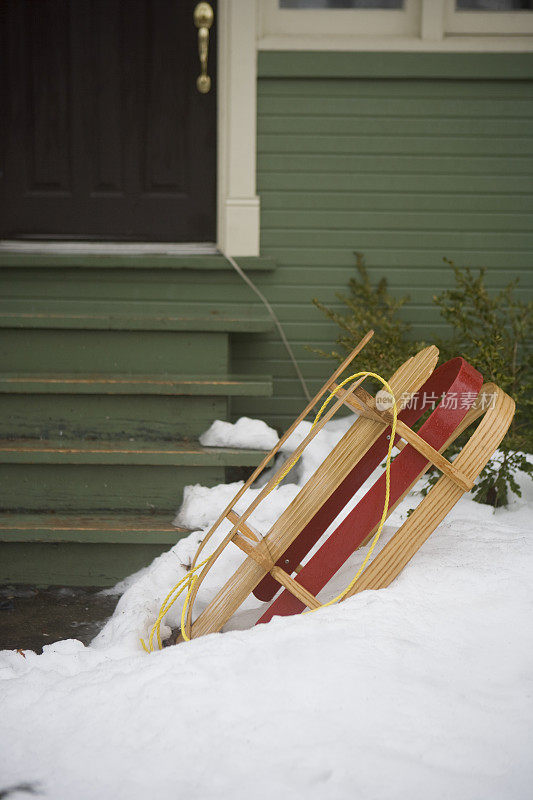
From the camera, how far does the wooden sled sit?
2.17 meters

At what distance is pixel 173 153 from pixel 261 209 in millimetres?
618

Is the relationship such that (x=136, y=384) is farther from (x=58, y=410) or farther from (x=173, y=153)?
(x=173, y=153)

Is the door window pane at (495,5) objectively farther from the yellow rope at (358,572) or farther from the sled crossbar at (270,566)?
the sled crossbar at (270,566)

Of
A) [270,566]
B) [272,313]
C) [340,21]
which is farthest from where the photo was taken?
[272,313]

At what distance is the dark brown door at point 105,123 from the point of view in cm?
420

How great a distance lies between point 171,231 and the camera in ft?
14.3

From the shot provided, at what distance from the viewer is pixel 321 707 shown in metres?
1.66

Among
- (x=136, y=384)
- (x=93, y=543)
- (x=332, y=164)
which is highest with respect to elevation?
(x=332, y=164)

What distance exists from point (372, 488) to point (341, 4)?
3.02 m

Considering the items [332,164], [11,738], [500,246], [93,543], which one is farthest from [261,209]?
[11,738]

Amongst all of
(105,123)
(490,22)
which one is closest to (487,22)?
(490,22)

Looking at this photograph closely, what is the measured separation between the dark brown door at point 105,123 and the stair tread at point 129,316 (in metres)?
0.50

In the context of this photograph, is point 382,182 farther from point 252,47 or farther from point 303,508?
point 303,508

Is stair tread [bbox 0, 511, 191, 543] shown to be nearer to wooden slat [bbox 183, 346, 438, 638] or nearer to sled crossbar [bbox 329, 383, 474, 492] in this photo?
wooden slat [bbox 183, 346, 438, 638]
